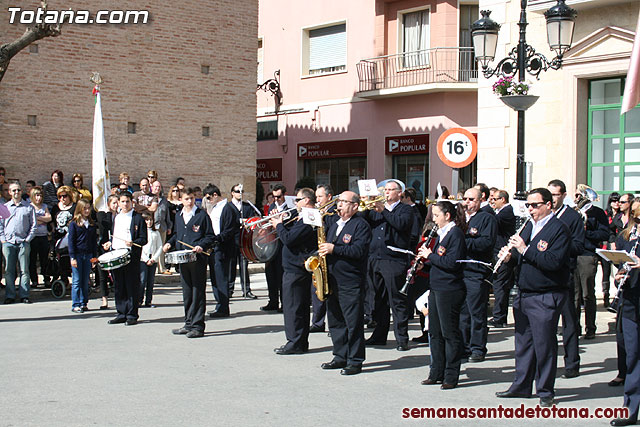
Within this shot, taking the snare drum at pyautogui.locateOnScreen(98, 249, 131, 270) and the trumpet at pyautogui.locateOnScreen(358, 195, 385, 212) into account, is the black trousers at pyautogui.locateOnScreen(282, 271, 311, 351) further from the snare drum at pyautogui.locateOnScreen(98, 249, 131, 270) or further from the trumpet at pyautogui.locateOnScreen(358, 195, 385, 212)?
the snare drum at pyautogui.locateOnScreen(98, 249, 131, 270)

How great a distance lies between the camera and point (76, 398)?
7.47 m

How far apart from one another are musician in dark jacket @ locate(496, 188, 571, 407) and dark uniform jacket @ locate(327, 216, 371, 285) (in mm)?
1910

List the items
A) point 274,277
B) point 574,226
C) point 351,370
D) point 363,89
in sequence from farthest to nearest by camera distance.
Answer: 1. point 363,89
2. point 274,277
3. point 574,226
4. point 351,370

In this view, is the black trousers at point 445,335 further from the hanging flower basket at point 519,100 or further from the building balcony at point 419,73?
the building balcony at point 419,73

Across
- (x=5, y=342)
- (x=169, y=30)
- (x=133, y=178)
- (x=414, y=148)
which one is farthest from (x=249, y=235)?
(x=414, y=148)

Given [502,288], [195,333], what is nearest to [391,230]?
[502,288]

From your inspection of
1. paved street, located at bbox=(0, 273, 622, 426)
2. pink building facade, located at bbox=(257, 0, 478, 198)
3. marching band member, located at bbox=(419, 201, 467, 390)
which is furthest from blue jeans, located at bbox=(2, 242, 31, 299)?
pink building facade, located at bbox=(257, 0, 478, 198)

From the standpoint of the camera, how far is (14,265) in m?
14.3

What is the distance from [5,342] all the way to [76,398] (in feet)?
11.1

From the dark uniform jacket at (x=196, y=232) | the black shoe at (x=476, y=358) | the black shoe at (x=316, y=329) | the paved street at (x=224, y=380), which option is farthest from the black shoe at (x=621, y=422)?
the dark uniform jacket at (x=196, y=232)

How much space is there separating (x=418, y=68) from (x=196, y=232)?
17.2m

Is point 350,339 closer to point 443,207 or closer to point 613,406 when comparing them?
point 443,207

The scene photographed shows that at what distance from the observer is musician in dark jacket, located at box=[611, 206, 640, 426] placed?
689 centimetres

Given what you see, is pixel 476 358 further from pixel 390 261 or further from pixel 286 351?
pixel 286 351
